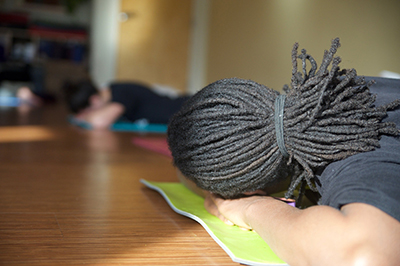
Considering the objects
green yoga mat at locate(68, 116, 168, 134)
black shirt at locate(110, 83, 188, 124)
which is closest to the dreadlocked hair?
green yoga mat at locate(68, 116, 168, 134)

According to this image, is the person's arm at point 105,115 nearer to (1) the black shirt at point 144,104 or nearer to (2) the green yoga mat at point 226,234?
(1) the black shirt at point 144,104

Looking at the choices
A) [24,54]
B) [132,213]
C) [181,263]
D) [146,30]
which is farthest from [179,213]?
[24,54]

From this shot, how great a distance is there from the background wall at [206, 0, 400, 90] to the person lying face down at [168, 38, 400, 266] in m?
0.12

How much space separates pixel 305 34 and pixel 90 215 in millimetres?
637

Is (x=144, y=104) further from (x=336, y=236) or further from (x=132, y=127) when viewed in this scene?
(x=336, y=236)

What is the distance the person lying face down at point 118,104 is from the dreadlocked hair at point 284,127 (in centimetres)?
215

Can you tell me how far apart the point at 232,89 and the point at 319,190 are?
0.24m

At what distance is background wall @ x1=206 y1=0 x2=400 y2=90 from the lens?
0.93 meters

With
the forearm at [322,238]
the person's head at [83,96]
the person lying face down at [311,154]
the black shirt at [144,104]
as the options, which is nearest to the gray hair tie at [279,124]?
the person lying face down at [311,154]

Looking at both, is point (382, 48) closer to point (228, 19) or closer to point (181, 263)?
point (228, 19)

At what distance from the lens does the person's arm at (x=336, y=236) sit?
0.57 m

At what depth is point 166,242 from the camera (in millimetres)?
773

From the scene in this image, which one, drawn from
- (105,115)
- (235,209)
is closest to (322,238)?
(235,209)

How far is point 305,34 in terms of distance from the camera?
38.4 inches
